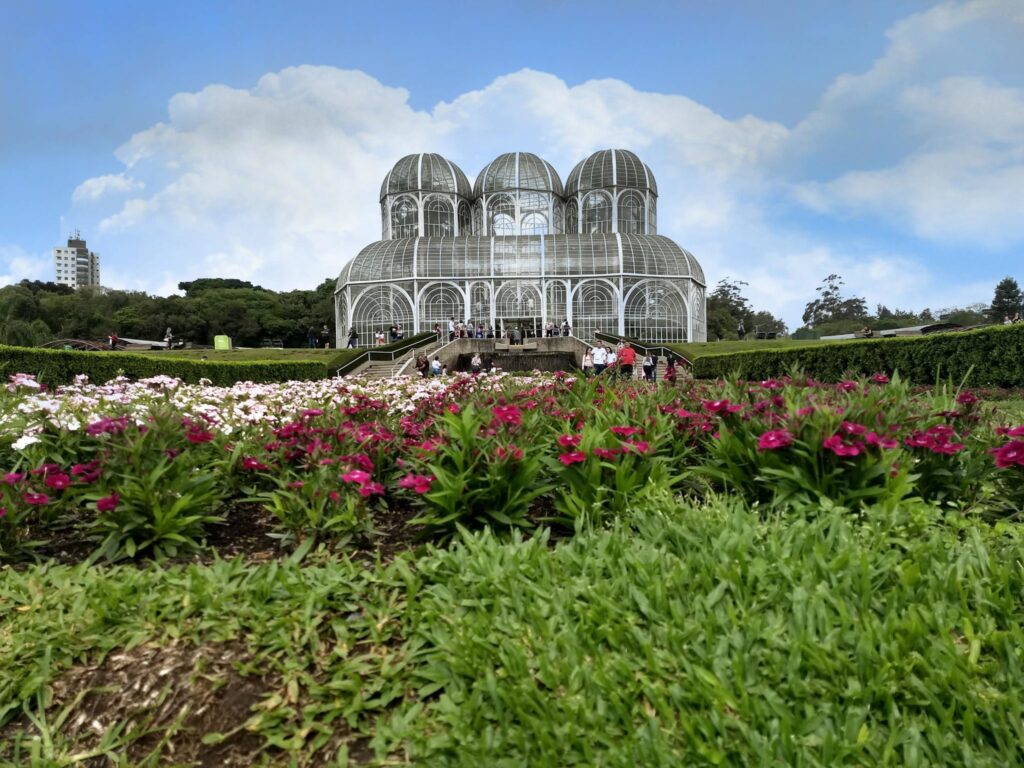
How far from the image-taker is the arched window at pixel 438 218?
4112cm

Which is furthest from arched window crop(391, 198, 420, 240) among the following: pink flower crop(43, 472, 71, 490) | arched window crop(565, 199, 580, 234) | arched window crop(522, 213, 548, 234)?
pink flower crop(43, 472, 71, 490)

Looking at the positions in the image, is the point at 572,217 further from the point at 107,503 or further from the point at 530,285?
the point at 107,503

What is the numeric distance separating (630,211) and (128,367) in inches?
1287

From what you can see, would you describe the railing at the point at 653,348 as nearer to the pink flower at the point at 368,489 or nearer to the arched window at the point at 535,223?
the arched window at the point at 535,223

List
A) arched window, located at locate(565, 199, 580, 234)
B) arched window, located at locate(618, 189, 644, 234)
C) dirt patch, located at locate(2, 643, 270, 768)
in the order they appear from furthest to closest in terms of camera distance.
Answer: arched window, located at locate(565, 199, 580, 234), arched window, located at locate(618, 189, 644, 234), dirt patch, located at locate(2, 643, 270, 768)

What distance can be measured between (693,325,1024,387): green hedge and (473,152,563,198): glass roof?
2643 centimetres

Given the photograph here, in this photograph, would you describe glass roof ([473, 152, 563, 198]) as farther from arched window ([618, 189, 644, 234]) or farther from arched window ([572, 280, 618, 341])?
arched window ([572, 280, 618, 341])

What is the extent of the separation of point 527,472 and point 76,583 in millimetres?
2124

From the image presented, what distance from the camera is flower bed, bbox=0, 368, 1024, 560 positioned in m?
3.21

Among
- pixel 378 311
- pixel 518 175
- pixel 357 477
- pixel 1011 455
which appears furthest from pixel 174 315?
pixel 1011 455

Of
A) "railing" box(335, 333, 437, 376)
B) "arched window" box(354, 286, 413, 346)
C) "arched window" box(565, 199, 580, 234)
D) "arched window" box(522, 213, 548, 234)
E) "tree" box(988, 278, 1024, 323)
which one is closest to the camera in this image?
"railing" box(335, 333, 437, 376)

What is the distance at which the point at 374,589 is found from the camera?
8.71ft

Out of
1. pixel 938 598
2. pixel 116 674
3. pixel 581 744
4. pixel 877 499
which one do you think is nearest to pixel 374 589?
pixel 116 674

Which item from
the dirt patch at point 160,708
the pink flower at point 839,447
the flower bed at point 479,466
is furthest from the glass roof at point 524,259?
the dirt patch at point 160,708
